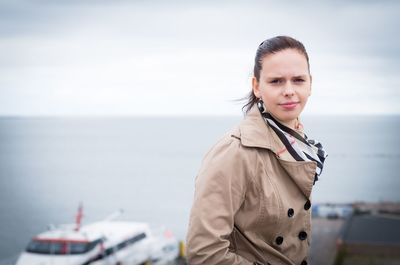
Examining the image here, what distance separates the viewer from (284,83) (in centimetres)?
218

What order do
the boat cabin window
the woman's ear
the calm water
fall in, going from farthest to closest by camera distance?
the calm water
the boat cabin window
the woman's ear

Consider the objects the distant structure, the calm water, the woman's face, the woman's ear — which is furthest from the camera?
the calm water

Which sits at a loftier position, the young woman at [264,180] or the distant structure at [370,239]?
the young woman at [264,180]

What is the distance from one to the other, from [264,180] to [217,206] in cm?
24

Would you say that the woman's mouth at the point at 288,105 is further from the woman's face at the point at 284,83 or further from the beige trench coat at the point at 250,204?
the beige trench coat at the point at 250,204

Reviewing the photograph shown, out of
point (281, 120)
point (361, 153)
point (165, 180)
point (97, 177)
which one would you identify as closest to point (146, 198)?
point (165, 180)

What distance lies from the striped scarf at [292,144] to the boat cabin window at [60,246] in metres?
19.6

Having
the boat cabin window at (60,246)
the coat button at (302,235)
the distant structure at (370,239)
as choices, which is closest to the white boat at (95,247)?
the boat cabin window at (60,246)

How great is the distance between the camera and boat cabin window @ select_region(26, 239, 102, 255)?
805 inches

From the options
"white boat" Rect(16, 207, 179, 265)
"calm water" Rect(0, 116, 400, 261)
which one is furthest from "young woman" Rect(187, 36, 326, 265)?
"calm water" Rect(0, 116, 400, 261)

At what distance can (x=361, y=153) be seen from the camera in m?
114

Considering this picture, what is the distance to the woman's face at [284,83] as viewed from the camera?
2.16 metres

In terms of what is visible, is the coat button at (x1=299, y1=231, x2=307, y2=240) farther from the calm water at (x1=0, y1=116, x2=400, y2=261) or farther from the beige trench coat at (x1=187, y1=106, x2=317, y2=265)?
the calm water at (x1=0, y1=116, x2=400, y2=261)

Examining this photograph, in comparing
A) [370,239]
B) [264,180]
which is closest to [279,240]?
[264,180]
